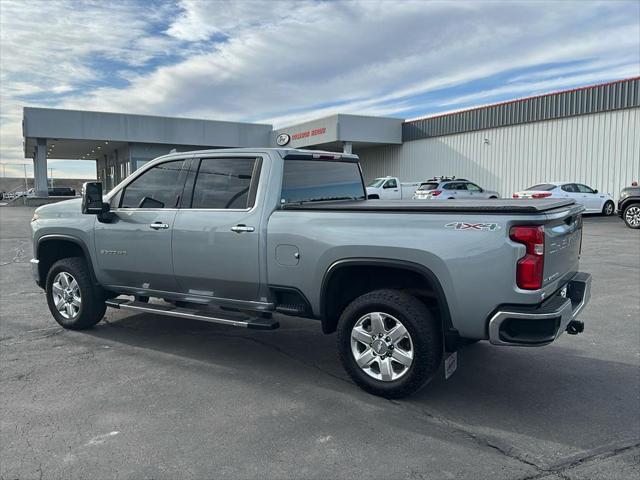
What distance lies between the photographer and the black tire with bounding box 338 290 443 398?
420 cm

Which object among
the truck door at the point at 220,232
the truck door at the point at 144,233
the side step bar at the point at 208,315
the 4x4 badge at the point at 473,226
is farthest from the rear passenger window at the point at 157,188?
the 4x4 badge at the point at 473,226

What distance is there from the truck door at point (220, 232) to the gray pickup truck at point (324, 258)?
Answer: 0.01m

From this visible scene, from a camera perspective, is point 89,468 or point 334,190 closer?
point 89,468

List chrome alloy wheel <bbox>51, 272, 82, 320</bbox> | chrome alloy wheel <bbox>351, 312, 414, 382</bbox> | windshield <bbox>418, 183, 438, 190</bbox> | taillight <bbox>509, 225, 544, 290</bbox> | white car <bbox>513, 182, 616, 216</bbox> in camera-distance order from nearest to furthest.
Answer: taillight <bbox>509, 225, 544, 290</bbox> → chrome alloy wheel <bbox>351, 312, 414, 382</bbox> → chrome alloy wheel <bbox>51, 272, 82, 320</bbox> → white car <bbox>513, 182, 616, 216</bbox> → windshield <bbox>418, 183, 438, 190</bbox>

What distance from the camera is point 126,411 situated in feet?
13.7

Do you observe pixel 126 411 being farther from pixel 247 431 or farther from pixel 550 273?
pixel 550 273

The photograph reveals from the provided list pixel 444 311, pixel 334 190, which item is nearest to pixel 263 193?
pixel 334 190

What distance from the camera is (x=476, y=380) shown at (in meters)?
4.94

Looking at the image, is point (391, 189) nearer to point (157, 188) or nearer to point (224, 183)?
point (157, 188)

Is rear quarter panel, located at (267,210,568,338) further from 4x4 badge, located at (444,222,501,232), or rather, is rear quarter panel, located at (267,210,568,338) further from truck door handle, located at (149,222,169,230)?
truck door handle, located at (149,222,169,230)

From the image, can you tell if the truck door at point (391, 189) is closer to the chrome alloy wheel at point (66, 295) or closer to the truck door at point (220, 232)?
the chrome alloy wheel at point (66, 295)

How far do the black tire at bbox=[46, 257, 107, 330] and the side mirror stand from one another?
78cm

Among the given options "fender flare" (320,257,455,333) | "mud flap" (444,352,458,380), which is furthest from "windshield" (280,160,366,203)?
"mud flap" (444,352,458,380)

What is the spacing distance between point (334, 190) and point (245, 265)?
1.43 metres
